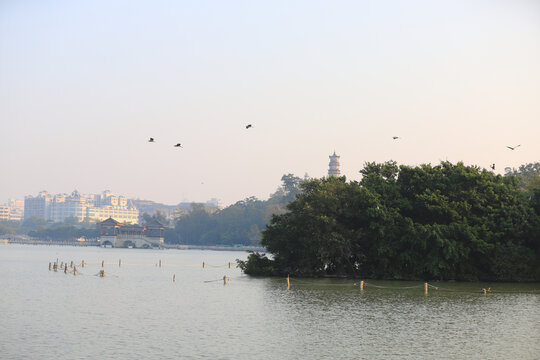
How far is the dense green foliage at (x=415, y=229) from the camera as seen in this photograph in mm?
65688

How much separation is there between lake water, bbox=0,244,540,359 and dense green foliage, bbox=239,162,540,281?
5.38 metres

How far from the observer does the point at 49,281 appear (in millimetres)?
64938

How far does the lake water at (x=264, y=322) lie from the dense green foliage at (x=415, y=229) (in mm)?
5383

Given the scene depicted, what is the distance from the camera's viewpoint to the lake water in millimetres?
29328

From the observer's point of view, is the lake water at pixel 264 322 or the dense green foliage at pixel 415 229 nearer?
the lake water at pixel 264 322

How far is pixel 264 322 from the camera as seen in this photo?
126 feet

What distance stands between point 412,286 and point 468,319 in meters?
21.2

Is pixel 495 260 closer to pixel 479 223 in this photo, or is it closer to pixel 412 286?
pixel 479 223

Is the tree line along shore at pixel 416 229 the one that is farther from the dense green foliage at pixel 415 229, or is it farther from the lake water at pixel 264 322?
the lake water at pixel 264 322

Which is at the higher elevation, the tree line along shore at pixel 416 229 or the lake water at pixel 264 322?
the tree line along shore at pixel 416 229

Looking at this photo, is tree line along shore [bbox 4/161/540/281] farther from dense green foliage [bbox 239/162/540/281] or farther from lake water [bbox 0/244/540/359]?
lake water [bbox 0/244/540/359]

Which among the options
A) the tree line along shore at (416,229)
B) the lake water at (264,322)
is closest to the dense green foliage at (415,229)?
the tree line along shore at (416,229)

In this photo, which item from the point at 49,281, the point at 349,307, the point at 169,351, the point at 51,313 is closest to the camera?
the point at 169,351

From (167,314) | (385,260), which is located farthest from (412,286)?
(167,314)
